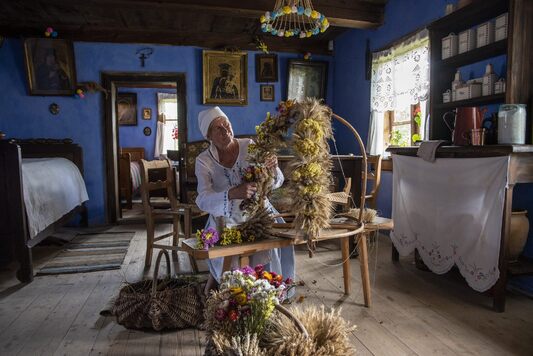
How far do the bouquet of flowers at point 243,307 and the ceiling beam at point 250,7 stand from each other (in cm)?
357

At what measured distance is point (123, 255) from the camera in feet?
12.7

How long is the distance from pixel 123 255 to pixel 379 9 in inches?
160

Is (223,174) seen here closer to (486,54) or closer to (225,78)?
(486,54)

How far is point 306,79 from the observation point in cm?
592

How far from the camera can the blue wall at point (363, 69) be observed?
2838 millimetres

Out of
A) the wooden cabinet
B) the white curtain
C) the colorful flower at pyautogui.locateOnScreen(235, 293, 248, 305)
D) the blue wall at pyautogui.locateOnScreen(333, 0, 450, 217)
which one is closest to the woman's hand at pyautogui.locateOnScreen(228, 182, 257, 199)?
the colorful flower at pyautogui.locateOnScreen(235, 293, 248, 305)

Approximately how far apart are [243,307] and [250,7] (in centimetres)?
370

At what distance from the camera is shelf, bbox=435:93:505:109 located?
8.92ft

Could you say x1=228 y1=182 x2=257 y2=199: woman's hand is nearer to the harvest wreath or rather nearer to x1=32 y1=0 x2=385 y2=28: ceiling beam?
the harvest wreath

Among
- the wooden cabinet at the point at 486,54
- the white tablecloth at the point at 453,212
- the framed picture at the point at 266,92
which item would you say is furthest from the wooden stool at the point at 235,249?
the framed picture at the point at 266,92

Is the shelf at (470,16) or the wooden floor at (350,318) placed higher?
the shelf at (470,16)

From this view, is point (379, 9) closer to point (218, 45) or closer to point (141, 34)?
point (218, 45)

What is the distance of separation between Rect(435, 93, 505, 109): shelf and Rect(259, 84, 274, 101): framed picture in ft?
9.88

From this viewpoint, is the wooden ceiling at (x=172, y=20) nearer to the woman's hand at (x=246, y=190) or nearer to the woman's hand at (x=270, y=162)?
the woman's hand at (x=270, y=162)
